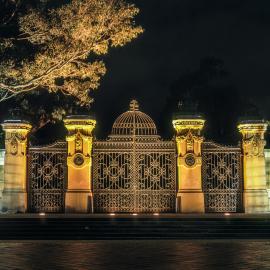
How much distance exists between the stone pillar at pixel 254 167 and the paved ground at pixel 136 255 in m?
5.69

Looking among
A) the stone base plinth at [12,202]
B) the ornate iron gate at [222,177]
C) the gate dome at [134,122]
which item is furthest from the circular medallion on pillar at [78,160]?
the ornate iron gate at [222,177]

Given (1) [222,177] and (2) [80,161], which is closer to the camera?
(2) [80,161]

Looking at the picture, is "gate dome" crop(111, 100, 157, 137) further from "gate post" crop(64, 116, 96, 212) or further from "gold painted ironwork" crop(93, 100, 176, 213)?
"gate post" crop(64, 116, 96, 212)

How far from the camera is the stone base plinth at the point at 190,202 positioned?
21875 millimetres

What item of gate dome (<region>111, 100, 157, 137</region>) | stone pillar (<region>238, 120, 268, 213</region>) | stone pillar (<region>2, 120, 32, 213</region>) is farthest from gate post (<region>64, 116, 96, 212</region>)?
stone pillar (<region>238, 120, 268, 213</region>)

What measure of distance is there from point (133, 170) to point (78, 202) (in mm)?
2229

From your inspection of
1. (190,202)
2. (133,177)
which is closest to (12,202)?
(133,177)

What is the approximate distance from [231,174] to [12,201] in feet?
25.3

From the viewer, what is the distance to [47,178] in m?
22.4

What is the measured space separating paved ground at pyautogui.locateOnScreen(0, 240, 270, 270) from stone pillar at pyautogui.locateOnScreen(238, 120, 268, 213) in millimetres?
5687

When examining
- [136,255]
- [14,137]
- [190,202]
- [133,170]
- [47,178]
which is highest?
[14,137]

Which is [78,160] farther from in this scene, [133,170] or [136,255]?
[136,255]

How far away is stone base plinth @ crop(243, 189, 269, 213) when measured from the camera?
22.0 metres

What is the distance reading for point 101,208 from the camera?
22.4 m
